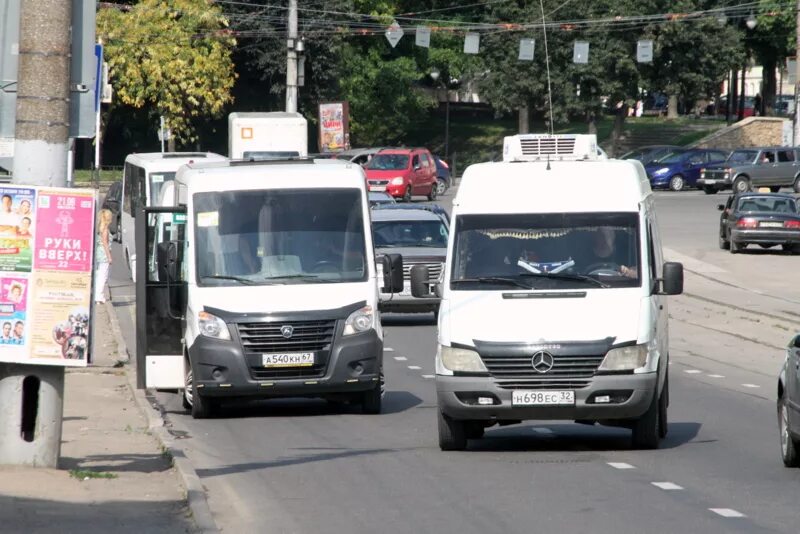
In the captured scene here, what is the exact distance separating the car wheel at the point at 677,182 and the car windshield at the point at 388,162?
42.6 ft

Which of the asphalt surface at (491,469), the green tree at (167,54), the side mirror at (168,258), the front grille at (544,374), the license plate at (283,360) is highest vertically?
the green tree at (167,54)

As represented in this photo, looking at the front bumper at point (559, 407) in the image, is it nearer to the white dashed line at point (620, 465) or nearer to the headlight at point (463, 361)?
the headlight at point (463, 361)

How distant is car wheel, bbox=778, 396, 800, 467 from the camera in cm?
1227

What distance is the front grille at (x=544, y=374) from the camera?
12.7 metres

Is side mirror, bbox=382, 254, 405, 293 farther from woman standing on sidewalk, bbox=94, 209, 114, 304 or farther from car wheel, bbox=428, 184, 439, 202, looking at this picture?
car wheel, bbox=428, 184, 439, 202

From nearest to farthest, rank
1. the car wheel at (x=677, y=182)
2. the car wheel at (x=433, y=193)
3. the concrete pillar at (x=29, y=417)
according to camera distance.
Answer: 1. the concrete pillar at (x=29, y=417)
2. the car wheel at (x=433, y=193)
3. the car wheel at (x=677, y=182)

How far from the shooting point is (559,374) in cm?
1273

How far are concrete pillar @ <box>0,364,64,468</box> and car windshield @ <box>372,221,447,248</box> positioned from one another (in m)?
17.1

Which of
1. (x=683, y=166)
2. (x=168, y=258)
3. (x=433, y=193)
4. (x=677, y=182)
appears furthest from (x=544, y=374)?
(x=677, y=182)

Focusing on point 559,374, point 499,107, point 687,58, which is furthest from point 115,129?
point 559,374

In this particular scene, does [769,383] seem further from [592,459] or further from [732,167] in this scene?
[732,167]

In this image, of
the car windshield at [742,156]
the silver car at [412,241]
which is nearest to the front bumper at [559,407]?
the silver car at [412,241]

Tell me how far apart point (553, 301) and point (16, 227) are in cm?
448

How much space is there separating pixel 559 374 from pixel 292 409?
5.31 meters
